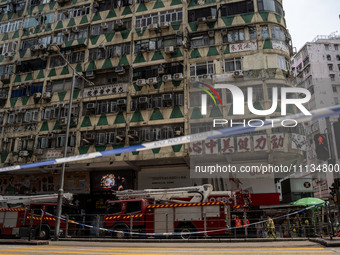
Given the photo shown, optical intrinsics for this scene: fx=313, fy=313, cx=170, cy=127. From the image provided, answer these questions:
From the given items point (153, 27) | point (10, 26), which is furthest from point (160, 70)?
point (10, 26)

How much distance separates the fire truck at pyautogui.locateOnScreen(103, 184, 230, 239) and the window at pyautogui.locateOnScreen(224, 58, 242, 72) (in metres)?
10.3

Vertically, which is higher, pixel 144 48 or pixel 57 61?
pixel 57 61

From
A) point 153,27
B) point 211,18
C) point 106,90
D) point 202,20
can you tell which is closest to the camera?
point 211,18

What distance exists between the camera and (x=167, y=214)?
50.6ft

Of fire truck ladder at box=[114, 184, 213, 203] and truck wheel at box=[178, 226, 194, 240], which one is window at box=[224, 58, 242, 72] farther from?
truck wheel at box=[178, 226, 194, 240]

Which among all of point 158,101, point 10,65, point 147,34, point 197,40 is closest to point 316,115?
point 158,101

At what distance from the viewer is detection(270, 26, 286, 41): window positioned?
946 inches

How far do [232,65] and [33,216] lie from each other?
1682 centimetres

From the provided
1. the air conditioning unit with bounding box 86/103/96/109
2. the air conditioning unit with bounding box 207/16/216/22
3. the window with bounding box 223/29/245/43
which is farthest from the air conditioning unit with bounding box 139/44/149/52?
the window with bounding box 223/29/245/43

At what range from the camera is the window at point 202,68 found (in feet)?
79.0

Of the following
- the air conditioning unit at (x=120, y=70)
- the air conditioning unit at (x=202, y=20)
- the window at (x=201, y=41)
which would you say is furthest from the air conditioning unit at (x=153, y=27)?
the air conditioning unit at (x=120, y=70)

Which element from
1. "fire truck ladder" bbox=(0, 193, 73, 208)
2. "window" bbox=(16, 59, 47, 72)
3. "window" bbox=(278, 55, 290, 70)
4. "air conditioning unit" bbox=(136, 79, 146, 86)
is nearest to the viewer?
"fire truck ladder" bbox=(0, 193, 73, 208)

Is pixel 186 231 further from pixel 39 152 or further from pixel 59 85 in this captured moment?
pixel 59 85

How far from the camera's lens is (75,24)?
29547mm
